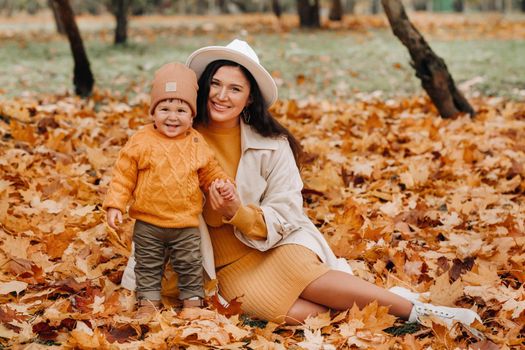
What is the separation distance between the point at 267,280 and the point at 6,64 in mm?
9558

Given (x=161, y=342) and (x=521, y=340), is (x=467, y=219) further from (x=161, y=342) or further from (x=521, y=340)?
(x=161, y=342)

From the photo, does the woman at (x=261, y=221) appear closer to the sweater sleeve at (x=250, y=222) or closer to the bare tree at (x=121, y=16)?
the sweater sleeve at (x=250, y=222)

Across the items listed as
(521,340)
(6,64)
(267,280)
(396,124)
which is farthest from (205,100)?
(6,64)

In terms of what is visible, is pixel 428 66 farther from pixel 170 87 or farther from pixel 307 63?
pixel 307 63

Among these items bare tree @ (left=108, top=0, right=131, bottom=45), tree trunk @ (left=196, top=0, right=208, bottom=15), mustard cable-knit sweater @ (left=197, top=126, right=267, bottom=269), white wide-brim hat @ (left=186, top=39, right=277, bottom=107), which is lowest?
mustard cable-knit sweater @ (left=197, top=126, right=267, bottom=269)

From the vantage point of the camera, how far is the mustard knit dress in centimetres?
286

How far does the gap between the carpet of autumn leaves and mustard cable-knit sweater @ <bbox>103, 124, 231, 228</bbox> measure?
41 cm

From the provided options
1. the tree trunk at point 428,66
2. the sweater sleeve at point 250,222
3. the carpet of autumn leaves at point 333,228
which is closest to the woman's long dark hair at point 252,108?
the sweater sleeve at point 250,222

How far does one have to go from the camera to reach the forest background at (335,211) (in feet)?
8.70

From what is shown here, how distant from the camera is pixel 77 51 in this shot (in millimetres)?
7469

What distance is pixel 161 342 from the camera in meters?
2.44

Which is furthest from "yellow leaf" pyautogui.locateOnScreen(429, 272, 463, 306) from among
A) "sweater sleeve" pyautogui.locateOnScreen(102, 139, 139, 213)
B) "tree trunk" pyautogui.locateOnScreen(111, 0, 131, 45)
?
"tree trunk" pyautogui.locateOnScreen(111, 0, 131, 45)

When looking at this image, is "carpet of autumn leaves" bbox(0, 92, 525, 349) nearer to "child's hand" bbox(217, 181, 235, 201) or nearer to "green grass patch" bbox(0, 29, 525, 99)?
"child's hand" bbox(217, 181, 235, 201)

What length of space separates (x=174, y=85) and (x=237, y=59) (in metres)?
0.38
